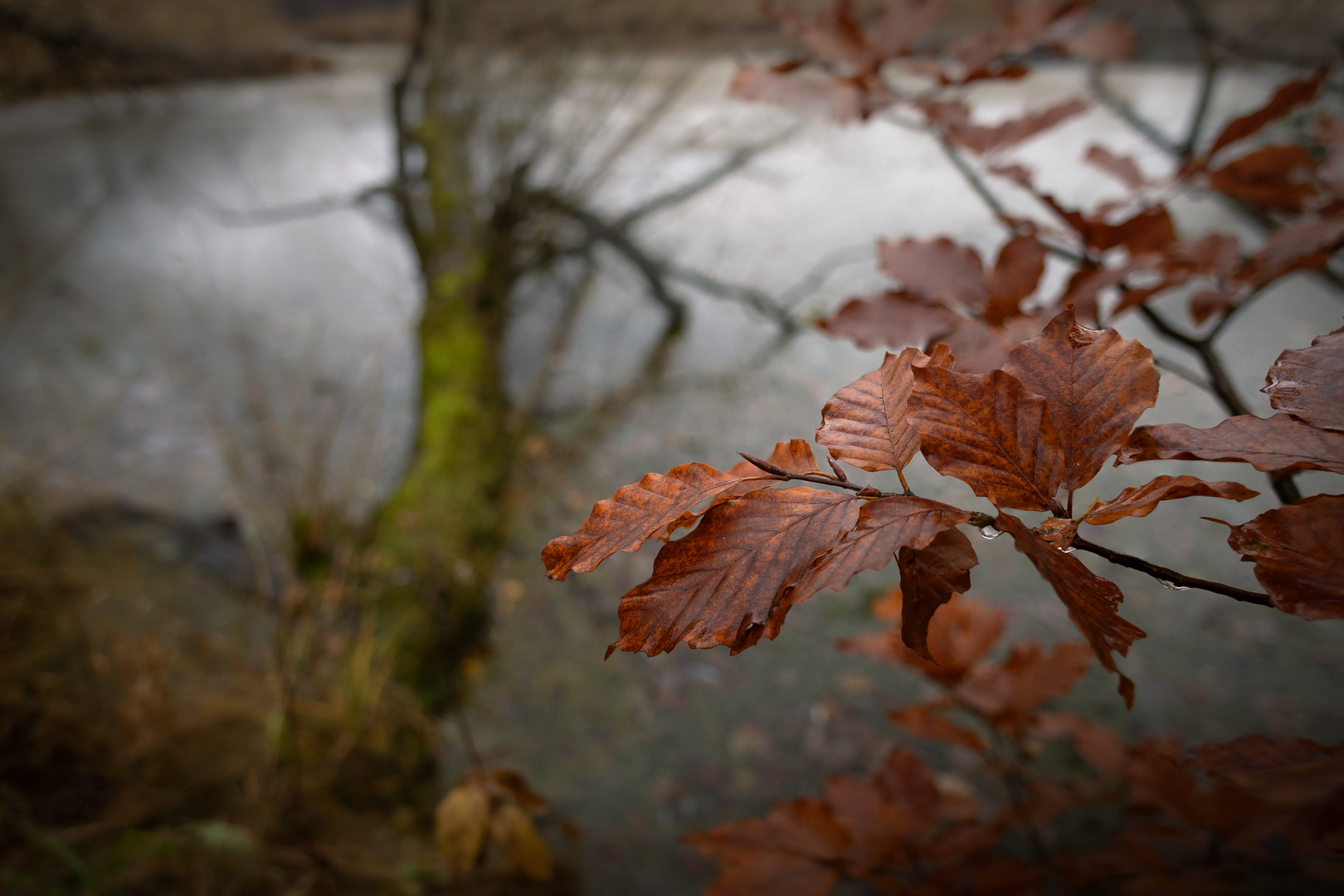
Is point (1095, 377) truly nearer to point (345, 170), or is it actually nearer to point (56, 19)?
point (56, 19)

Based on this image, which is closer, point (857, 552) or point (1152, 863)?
point (857, 552)

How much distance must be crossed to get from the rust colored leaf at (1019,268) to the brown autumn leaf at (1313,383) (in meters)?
0.22

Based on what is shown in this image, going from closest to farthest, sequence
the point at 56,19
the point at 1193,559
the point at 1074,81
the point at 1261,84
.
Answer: the point at 1193,559
the point at 56,19
the point at 1261,84
the point at 1074,81

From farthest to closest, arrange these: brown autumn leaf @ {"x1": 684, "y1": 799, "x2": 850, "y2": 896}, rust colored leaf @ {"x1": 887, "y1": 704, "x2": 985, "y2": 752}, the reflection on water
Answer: the reflection on water, rust colored leaf @ {"x1": 887, "y1": 704, "x2": 985, "y2": 752}, brown autumn leaf @ {"x1": 684, "y1": 799, "x2": 850, "y2": 896}

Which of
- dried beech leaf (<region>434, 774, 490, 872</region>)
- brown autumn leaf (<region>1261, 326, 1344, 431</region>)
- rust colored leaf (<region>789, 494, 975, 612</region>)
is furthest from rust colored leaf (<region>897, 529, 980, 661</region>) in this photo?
dried beech leaf (<region>434, 774, 490, 872</region>)

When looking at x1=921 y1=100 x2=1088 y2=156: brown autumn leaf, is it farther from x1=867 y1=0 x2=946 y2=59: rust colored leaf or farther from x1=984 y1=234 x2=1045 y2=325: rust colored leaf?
x1=984 y1=234 x2=1045 y2=325: rust colored leaf

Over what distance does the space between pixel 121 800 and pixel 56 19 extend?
4.17 ft

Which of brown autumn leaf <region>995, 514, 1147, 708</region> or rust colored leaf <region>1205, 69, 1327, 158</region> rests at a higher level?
rust colored leaf <region>1205, 69, 1327, 158</region>

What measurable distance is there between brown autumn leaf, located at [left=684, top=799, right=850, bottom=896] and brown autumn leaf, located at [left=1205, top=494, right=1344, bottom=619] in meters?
0.46

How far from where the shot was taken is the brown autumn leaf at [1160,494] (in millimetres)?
258

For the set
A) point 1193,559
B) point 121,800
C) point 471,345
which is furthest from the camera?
point 471,345

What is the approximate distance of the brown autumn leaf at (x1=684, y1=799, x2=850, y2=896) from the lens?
0.57 meters

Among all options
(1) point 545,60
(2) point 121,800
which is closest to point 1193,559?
(2) point 121,800

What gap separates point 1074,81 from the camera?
1.55 metres
